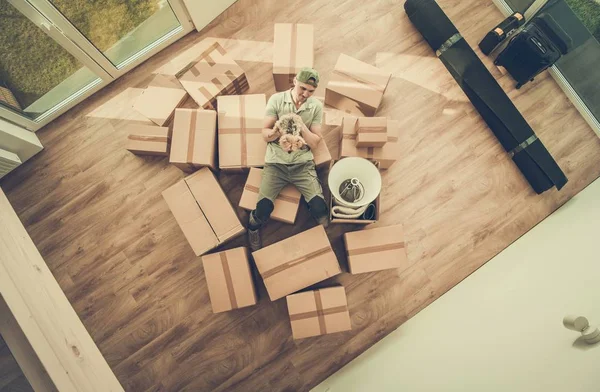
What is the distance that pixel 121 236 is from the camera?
2.54 metres

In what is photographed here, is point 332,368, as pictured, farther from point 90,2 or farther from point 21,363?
point 90,2

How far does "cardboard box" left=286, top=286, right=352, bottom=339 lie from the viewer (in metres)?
2.22

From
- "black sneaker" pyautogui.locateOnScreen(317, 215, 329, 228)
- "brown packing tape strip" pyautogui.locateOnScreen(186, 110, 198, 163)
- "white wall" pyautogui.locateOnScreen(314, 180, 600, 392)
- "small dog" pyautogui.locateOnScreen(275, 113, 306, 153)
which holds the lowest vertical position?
"white wall" pyautogui.locateOnScreen(314, 180, 600, 392)

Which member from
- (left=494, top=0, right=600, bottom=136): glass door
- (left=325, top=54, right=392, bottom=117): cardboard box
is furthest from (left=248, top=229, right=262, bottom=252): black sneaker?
(left=494, top=0, right=600, bottom=136): glass door

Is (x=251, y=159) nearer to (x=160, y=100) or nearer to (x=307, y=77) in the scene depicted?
(x=307, y=77)

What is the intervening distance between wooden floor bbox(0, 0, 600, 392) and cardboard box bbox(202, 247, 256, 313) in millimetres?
214

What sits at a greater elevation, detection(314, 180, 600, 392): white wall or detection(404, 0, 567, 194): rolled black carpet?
detection(404, 0, 567, 194): rolled black carpet

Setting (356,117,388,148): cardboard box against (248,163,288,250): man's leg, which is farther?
(356,117,388,148): cardboard box

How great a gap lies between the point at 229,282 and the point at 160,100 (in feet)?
4.67

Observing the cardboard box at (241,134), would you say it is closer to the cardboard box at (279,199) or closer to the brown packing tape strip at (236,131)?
the brown packing tape strip at (236,131)

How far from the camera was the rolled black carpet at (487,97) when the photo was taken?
258 cm

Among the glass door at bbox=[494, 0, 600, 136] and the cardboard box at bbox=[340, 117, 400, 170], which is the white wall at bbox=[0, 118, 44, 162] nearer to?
the cardboard box at bbox=[340, 117, 400, 170]

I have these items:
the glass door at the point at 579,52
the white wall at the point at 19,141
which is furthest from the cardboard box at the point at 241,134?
the glass door at the point at 579,52

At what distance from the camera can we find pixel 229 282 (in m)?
2.27
